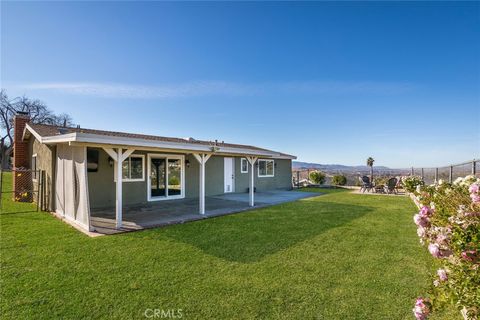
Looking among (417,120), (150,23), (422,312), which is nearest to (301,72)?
(150,23)

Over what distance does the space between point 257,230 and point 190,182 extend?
6477 mm

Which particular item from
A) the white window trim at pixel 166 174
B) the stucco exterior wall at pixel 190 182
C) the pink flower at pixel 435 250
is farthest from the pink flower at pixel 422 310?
the white window trim at pixel 166 174

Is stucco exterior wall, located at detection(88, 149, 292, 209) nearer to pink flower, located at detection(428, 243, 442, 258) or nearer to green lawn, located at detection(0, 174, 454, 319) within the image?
green lawn, located at detection(0, 174, 454, 319)

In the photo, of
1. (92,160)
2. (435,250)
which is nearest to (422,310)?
(435,250)

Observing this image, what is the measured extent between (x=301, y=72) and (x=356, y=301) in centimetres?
→ 1224

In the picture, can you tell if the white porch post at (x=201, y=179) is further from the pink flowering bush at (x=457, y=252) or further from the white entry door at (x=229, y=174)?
the pink flowering bush at (x=457, y=252)

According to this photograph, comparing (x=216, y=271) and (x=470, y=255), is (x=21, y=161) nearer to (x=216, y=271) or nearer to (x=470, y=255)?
(x=216, y=271)

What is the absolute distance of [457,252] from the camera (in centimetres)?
181

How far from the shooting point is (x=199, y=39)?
1090 cm

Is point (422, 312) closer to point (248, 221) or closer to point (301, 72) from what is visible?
point (248, 221)

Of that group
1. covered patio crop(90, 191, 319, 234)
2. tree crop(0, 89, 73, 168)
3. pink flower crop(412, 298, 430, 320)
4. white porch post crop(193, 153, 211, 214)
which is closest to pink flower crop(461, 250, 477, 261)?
pink flower crop(412, 298, 430, 320)

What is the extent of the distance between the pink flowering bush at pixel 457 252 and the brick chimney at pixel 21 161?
537 inches

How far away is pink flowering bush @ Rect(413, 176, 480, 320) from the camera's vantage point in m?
1.74
